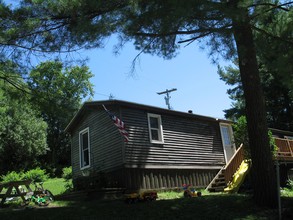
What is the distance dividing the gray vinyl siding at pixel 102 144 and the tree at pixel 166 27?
5599 millimetres

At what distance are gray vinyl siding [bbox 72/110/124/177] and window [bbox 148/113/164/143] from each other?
1673mm

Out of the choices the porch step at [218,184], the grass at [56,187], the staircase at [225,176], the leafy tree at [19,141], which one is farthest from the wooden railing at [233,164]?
the leafy tree at [19,141]

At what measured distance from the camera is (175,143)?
15258mm

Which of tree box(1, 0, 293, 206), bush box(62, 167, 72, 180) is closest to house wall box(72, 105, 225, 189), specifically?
tree box(1, 0, 293, 206)

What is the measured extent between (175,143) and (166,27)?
26.0 ft

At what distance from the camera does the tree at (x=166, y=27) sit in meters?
7.89

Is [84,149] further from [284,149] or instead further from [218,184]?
[284,149]

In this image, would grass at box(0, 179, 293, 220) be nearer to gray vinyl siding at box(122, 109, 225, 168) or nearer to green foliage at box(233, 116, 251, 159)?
gray vinyl siding at box(122, 109, 225, 168)

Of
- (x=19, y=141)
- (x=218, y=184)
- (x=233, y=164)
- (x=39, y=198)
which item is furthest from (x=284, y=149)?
(x=19, y=141)

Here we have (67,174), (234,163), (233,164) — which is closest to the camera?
(233,164)

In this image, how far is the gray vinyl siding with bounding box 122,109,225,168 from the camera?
1362cm

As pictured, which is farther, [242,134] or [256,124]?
[242,134]

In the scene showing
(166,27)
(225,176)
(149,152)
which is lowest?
(225,176)

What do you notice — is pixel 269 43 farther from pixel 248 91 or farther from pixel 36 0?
pixel 36 0
